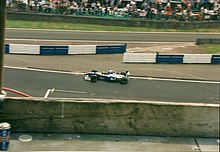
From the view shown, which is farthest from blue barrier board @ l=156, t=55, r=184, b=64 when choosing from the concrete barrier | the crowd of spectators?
the crowd of spectators

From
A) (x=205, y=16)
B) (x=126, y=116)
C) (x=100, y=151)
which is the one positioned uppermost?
(x=205, y=16)

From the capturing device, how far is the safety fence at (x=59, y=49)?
27.5 meters

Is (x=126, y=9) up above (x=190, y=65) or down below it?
above

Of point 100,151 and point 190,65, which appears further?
point 190,65

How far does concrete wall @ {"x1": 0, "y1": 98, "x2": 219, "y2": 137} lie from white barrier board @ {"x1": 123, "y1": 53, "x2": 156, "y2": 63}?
14.2 metres

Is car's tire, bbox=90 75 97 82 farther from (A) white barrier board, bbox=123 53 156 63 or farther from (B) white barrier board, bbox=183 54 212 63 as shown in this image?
(B) white barrier board, bbox=183 54 212 63

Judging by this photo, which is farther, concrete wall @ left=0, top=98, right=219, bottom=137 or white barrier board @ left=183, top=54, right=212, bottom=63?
white barrier board @ left=183, top=54, right=212, bottom=63

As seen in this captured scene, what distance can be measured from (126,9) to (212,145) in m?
30.0

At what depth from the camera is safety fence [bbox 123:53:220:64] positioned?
2686 cm

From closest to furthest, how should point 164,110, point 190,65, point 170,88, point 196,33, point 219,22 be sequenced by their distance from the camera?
1. point 164,110
2. point 170,88
3. point 190,65
4. point 196,33
5. point 219,22

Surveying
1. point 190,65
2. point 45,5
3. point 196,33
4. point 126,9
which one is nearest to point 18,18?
point 45,5

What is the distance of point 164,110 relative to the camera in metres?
12.7

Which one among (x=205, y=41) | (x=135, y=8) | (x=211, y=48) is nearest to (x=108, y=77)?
(x=211, y=48)

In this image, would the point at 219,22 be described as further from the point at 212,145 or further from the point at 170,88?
the point at 212,145
